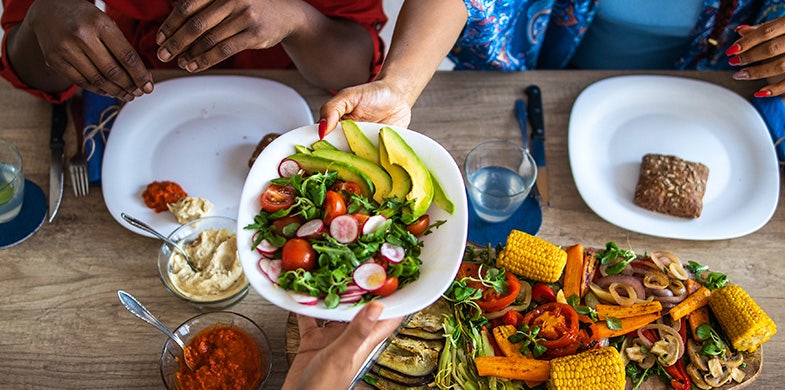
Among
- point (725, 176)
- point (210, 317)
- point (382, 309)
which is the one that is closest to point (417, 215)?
point (382, 309)

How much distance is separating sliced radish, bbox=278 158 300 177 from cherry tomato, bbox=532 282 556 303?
0.87 metres

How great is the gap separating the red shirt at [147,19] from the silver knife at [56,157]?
57 millimetres

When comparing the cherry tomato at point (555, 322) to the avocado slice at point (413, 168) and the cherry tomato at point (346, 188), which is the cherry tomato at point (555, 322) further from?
the cherry tomato at point (346, 188)

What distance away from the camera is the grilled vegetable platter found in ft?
6.07

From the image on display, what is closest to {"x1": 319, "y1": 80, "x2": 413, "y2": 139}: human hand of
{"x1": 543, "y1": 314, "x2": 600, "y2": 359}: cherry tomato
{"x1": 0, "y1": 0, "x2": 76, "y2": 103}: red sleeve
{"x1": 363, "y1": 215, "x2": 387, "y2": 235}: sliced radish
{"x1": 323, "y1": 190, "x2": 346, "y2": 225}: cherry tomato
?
{"x1": 323, "y1": 190, "x2": 346, "y2": 225}: cherry tomato

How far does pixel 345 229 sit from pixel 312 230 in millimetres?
88

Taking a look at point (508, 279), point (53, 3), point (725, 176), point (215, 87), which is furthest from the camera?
point (215, 87)

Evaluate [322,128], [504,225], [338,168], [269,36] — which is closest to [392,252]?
[338,168]

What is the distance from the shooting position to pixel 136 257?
2.22 metres

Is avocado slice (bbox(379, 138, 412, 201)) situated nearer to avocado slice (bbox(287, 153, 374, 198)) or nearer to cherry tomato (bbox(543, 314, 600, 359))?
avocado slice (bbox(287, 153, 374, 198))

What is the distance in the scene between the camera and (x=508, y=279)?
201 centimetres

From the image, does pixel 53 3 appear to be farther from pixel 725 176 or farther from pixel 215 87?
pixel 725 176

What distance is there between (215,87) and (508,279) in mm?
1462

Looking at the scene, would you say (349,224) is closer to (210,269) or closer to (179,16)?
(210,269)
